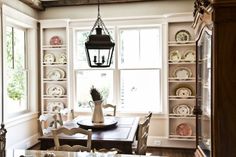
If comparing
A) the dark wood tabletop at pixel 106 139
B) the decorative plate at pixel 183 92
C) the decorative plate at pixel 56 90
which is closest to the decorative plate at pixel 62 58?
the decorative plate at pixel 56 90

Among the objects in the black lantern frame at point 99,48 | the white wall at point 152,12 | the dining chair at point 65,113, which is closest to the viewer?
the black lantern frame at point 99,48

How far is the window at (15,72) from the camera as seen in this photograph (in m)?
4.89

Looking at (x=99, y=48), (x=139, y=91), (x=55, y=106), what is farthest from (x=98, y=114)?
(x=55, y=106)

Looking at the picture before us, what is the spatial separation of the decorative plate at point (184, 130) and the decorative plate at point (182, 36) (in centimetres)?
158

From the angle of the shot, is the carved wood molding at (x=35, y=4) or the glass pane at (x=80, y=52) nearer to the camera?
the carved wood molding at (x=35, y=4)

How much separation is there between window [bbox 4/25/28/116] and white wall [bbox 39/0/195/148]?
1138 mm

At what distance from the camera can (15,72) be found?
5176 millimetres

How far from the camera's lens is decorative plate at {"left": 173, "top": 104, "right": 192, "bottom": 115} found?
520 cm

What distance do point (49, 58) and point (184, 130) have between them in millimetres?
3037

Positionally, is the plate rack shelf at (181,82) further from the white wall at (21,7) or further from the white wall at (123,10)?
the white wall at (21,7)

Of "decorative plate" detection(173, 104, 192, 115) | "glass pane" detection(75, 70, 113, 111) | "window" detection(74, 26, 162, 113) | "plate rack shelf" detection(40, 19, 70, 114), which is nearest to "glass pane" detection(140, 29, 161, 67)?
"window" detection(74, 26, 162, 113)

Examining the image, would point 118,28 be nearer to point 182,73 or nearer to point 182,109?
point 182,73

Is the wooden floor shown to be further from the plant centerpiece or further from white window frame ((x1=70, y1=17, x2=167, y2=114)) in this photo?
the plant centerpiece

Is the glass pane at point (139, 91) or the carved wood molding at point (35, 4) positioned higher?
the carved wood molding at point (35, 4)
